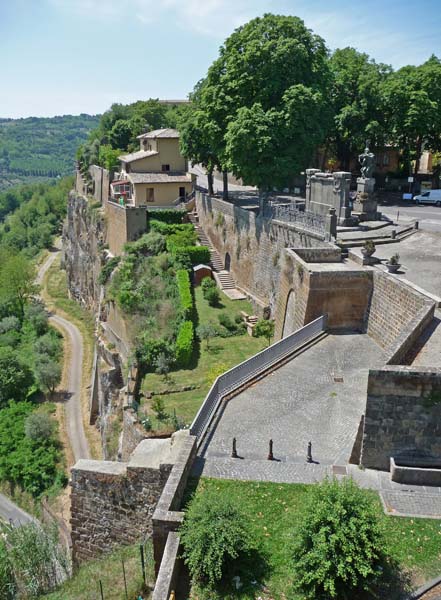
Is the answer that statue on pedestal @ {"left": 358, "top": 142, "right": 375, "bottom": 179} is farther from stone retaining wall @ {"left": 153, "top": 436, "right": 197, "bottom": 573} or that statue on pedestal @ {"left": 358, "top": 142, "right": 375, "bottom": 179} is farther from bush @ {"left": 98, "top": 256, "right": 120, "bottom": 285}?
stone retaining wall @ {"left": 153, "top": 436, "right": 197, "bottom": 573}

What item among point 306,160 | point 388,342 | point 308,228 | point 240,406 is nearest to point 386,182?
point 306,160

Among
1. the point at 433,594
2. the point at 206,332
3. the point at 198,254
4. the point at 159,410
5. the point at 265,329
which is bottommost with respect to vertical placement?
the point at 159,410

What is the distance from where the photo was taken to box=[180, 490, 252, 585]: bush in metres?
8.70

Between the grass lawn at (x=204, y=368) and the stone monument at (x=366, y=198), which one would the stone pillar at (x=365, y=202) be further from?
the grass lawn at (x=204, y=368)

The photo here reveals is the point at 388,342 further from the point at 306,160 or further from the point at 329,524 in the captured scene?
the point at 306,160

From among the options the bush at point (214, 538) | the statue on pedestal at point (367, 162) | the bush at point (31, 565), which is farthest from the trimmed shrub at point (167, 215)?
the bush at point (214, 538)

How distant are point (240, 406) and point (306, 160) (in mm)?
18332

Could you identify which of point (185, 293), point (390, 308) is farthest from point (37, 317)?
point (390, 308)

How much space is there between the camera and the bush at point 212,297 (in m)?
29.4

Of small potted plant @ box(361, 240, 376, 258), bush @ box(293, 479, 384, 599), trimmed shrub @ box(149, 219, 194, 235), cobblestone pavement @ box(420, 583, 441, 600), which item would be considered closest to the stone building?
trimmed shrub @ box(149, 219, 194, 235)

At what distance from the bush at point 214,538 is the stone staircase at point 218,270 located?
21626mm

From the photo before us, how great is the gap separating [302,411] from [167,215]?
25.3 metres

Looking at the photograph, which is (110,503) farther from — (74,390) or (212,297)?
(74,390)

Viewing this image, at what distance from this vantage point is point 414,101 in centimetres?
3556
